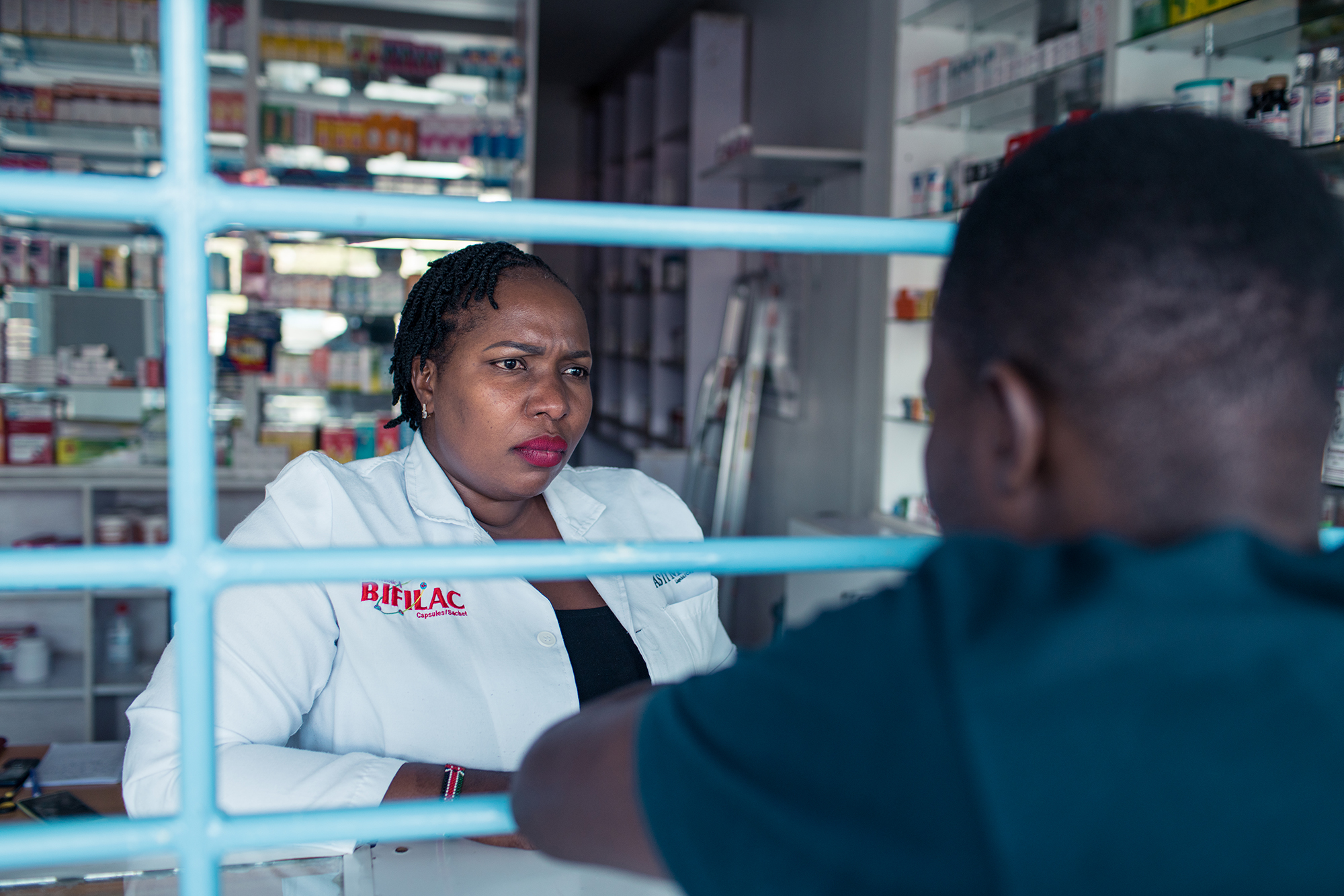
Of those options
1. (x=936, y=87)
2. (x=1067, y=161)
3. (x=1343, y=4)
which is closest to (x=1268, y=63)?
(x=1343, y=4)

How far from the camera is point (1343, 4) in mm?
2107

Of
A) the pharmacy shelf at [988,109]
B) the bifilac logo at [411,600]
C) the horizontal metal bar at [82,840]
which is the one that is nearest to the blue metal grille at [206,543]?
the horizontal metal bar at [82,840]

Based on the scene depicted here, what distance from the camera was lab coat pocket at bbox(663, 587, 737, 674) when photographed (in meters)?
1.56

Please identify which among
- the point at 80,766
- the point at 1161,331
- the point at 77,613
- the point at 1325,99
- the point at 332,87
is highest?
the point at 332,87

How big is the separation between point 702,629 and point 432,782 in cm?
56

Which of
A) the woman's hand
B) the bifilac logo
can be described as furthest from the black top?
the woman's hand

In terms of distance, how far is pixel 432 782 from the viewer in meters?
1.14

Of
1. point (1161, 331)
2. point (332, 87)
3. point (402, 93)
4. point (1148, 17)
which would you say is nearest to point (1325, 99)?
point (1148, 17)

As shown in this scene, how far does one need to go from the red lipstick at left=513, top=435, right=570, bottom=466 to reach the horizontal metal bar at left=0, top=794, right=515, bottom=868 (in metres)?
0.97

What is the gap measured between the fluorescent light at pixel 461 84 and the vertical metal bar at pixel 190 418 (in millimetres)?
4223

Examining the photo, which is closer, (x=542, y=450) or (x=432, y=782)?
(x=432, y=782)

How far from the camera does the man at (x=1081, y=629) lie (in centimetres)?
41

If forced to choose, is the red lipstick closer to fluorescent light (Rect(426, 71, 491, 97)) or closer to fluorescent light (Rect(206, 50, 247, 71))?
fluorescent light (Rect(206, 50, 247, 71))

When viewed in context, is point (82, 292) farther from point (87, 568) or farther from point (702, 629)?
point (87, 568)
